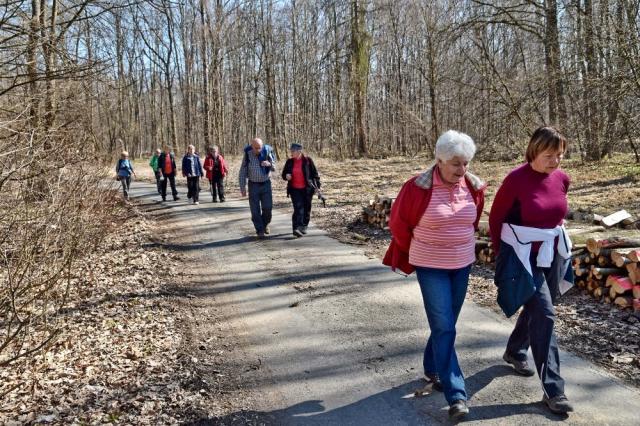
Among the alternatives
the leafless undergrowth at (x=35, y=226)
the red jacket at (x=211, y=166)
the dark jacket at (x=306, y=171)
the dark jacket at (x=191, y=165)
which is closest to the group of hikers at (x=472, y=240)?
the leafless undergrowth at (x=35, y=226)

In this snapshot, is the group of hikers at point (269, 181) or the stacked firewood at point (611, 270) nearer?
the stacked firewood at point (611, 270)

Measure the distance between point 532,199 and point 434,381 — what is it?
5.24 feet

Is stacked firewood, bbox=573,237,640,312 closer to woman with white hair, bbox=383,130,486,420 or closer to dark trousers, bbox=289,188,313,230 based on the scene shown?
woman with white hair, bbox=383,130,486,420

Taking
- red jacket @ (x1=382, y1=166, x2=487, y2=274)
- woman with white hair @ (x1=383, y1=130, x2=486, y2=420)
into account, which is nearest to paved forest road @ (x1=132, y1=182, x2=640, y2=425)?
woman with white hair @ (x1=383, y1=130, x2=486, y2=420)

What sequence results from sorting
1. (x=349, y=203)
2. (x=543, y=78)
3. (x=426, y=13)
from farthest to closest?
1. (x=426, y=13)
2. (x=543, y=78)
3. (x=349, y=203)

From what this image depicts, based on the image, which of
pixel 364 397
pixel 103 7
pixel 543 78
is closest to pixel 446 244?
pixel 364 397

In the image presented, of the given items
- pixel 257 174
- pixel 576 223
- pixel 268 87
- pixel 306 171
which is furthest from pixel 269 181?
pixel 268 87

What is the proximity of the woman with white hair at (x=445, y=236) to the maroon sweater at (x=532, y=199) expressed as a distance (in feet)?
0.65

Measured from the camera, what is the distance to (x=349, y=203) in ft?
46.2

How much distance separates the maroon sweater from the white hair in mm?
455

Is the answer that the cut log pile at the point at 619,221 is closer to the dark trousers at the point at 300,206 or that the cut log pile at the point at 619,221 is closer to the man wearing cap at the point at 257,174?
the dark trousers at the point at 300,206

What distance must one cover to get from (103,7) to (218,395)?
722cm

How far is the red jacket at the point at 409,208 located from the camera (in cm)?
346

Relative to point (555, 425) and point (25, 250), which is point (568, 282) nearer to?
point (555, 425)
